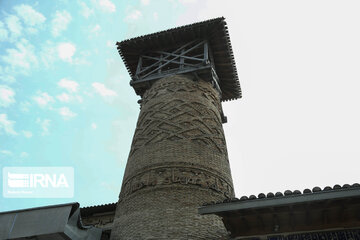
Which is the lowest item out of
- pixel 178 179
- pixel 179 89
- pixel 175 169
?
pixel 178 179

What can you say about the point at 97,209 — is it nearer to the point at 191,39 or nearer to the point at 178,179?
the point at 178,179

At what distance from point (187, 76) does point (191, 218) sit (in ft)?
16.5

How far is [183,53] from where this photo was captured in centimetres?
1070

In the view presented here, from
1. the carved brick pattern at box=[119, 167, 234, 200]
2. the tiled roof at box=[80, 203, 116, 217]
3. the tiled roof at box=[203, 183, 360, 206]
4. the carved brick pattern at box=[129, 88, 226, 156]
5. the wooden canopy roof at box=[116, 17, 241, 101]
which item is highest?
the wooden canopy roof at box=[116, 17, 241, 101]

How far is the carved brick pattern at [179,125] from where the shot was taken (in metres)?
7.80

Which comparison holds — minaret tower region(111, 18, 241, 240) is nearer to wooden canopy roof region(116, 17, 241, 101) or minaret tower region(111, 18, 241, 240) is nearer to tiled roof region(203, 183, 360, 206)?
wooden canopy roof region(116, 17, 241, 101)

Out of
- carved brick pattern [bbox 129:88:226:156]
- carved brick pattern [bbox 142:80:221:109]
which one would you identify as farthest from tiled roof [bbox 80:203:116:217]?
Answer: carved brick pattern [bbox 142:80:221:109]

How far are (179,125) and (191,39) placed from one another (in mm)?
4539

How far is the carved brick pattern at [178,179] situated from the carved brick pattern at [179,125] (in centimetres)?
94

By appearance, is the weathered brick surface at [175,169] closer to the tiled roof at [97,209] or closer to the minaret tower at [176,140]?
the minaret tower at [176,140]

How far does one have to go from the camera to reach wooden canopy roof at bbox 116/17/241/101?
431 inches

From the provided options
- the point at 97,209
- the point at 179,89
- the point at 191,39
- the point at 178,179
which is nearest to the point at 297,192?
the point at 178,179

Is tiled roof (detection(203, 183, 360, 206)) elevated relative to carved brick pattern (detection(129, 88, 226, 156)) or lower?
lower

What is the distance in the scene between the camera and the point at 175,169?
6906mm
